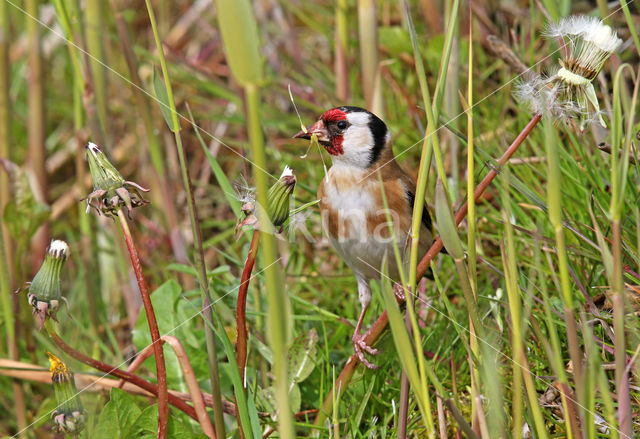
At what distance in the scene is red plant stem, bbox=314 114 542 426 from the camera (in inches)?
50.2

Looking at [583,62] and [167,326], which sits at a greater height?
[583,62]

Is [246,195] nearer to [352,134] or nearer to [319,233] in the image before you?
[352,134]

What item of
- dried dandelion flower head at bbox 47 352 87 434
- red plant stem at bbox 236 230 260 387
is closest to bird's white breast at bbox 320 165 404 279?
red plant stem at bbox 236 230 260 387

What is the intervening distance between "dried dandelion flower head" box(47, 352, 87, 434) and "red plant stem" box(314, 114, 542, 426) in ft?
1.63

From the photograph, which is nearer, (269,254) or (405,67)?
(269,254)

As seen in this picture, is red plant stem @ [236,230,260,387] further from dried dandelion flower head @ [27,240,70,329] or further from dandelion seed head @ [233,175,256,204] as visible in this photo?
dried dandelion flower head @ [27,240,70,329]

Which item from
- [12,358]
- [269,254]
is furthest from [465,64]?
[269,254]

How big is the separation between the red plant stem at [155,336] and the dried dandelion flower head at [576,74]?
0.74m

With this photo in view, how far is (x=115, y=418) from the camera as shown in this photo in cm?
149

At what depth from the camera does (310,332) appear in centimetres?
193

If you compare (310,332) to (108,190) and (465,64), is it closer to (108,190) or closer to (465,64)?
(108,190)

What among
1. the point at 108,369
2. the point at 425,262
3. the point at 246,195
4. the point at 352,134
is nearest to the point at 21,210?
the point at 108,369

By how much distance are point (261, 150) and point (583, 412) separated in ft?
2.12

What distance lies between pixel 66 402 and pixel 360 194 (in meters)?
0.95
